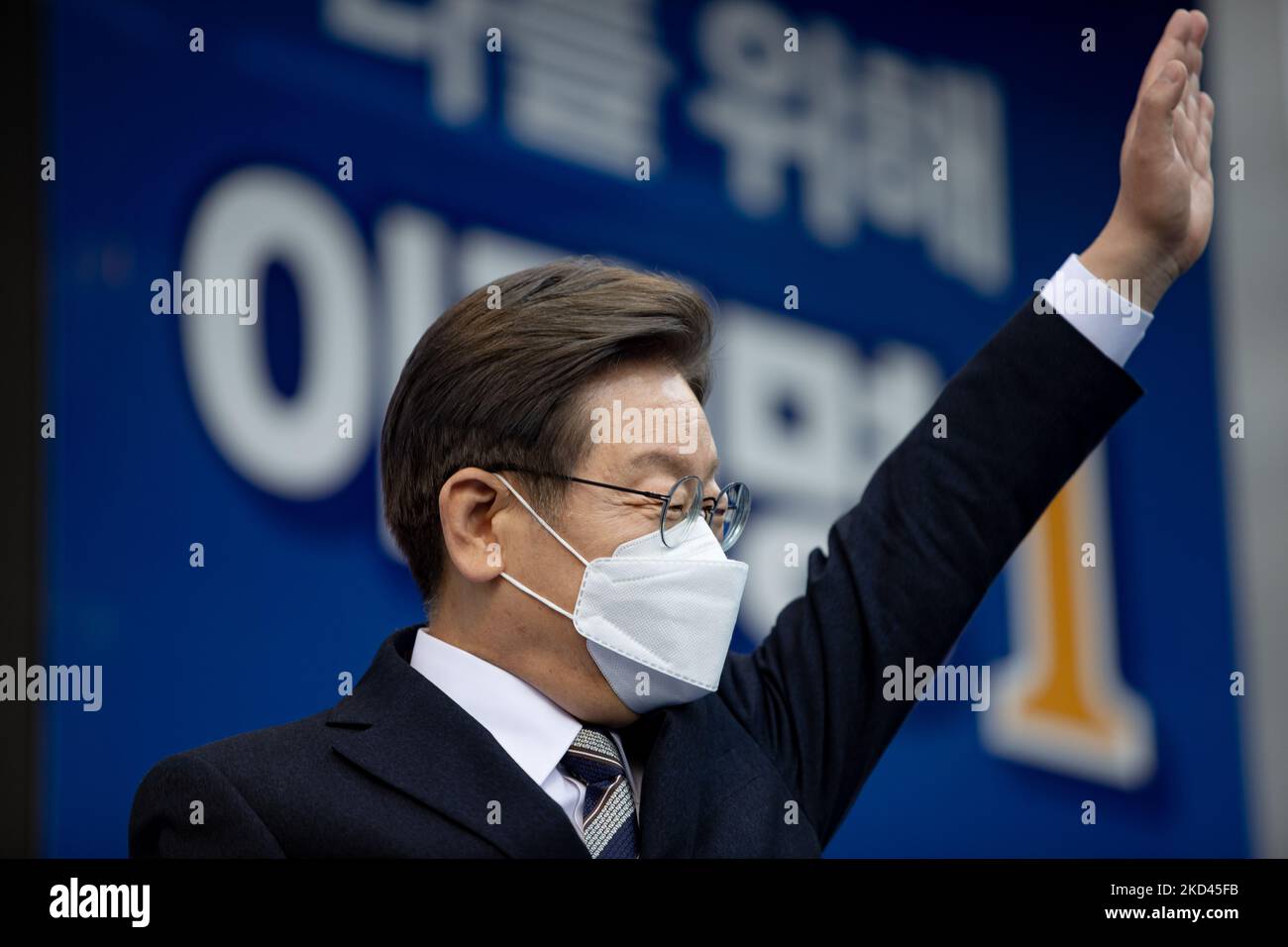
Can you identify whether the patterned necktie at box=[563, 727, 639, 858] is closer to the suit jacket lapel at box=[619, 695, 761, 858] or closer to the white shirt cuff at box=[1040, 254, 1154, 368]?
the suit jacket lapel at box=[619, 695, 761, 858]

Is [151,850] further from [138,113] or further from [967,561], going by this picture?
[138,113]

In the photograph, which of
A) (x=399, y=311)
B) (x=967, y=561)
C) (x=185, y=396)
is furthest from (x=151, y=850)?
(x=399, y=311)

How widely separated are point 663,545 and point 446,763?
414 millimetres

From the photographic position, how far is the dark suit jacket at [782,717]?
5.54ft

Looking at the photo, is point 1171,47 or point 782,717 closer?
point 1171,47

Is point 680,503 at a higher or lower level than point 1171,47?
lower

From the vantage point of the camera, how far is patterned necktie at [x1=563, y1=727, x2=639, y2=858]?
1.74m

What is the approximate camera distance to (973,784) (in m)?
3.79

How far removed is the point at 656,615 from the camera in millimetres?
1875

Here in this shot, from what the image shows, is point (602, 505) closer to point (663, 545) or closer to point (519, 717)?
point (663, 545)

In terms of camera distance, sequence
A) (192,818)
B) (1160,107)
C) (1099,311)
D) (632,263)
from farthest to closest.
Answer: (632,263) → (1099,311) → (1160,107) → (192,818)

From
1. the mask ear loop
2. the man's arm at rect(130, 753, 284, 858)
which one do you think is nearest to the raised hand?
the mask ear loop

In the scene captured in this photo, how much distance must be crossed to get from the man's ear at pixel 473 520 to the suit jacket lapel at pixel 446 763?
0.16 metres

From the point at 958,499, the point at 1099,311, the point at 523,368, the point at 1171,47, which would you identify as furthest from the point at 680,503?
the point at 1171,47
